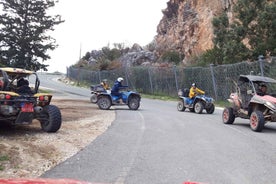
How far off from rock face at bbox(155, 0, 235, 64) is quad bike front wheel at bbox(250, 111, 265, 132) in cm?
3037

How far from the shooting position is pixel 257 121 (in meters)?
12.6

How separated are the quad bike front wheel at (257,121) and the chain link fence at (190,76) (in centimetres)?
778

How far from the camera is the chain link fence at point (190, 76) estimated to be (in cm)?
2334

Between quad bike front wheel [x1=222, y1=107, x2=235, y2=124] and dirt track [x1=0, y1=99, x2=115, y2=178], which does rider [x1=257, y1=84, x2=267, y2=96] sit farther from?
dirt track [x1=0, y1=99, x2=115, y2=178]

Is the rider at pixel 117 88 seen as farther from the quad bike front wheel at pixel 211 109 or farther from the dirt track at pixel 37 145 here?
the dirt track at pixel 37 145

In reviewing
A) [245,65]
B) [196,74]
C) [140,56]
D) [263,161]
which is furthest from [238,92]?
[140,56]

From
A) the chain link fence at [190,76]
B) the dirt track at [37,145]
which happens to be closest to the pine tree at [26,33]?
the chain link fence at [190,76]

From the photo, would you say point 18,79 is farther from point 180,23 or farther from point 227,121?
point 180,23

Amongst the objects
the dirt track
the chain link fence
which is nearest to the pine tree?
the chain link fence

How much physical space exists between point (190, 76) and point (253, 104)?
57.9 ft

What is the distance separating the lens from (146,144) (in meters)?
9.85

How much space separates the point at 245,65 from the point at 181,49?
2924 centimetres

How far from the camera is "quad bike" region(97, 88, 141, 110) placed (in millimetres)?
21109

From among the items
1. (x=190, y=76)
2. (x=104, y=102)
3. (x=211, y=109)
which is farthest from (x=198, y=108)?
(x=190, y=76)
